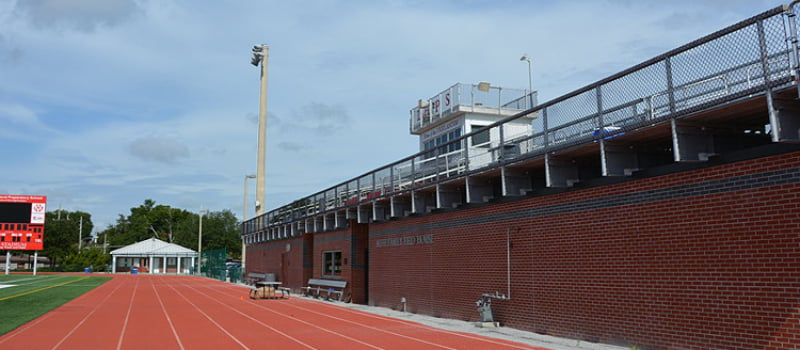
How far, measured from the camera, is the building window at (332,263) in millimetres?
28547

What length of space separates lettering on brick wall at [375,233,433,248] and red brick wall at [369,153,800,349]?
2.42 meters

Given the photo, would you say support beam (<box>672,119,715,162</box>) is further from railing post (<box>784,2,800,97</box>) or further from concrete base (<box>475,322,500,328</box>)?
concrete base (<box>475,322,500,328</box>)

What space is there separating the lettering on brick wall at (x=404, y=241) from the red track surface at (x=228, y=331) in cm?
276

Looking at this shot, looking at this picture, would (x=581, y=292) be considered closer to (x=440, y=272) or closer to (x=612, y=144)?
(x=612, y=144)

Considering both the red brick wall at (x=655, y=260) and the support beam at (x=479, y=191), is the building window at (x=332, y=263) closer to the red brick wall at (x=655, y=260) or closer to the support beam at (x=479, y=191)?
the red brick wall at (x=655, y=260)

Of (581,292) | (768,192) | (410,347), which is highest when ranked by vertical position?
(768,192)

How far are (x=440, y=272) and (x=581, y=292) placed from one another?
21.5 feet

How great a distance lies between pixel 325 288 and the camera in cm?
2939

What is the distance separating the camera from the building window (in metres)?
28.5

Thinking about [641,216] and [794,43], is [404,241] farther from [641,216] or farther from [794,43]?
[794,43]

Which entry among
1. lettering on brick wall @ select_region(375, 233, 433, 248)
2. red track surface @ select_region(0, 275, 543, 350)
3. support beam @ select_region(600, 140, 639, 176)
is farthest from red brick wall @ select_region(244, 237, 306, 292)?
support beam @ select_region(600, 140, 639, 176)

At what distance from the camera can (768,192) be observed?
30.1 feet

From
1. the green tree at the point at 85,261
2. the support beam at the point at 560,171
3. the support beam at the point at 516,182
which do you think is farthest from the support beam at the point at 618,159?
the green tree at the point at 85,261

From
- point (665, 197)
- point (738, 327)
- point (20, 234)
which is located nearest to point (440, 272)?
point (665, 197)
